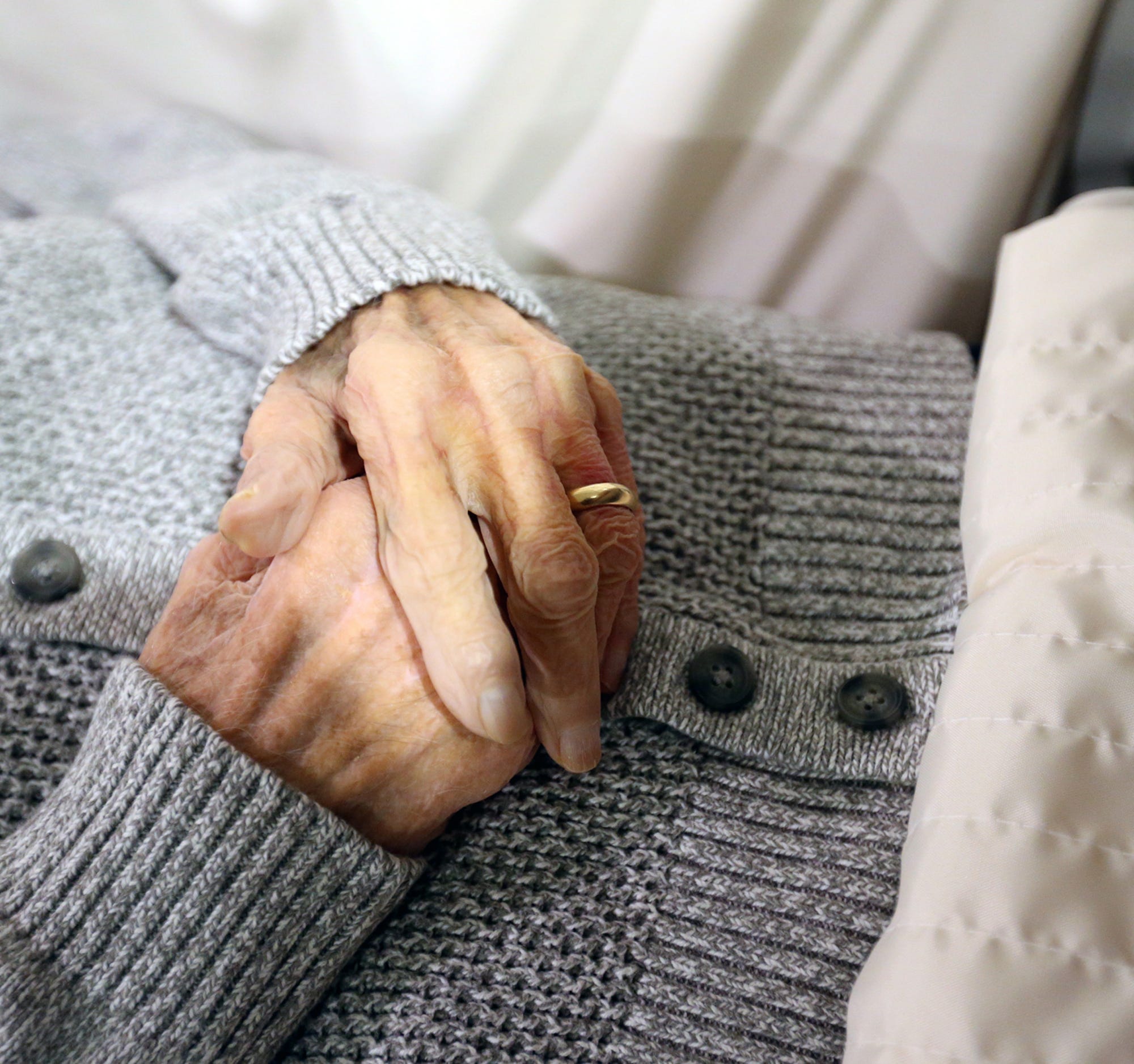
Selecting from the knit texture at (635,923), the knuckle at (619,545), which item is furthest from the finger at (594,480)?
the knit texture at (635,923)

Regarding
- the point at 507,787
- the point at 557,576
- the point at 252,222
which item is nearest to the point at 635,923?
the point at 507,787

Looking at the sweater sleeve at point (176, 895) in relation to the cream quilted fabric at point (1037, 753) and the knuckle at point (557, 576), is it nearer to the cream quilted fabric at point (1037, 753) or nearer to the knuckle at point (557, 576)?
the knuckle at point (557, 576)

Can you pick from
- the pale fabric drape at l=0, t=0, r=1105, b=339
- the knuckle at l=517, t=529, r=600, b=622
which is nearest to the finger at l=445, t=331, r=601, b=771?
the knuckle at l=517, t=529, r=600, b=622

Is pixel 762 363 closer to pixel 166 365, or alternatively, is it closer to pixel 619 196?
pixel 619 196

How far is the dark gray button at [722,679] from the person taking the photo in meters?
0.67

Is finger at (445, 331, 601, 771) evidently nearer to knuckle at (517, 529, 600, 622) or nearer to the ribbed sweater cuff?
knuckle at (517, 529, 600, 622)

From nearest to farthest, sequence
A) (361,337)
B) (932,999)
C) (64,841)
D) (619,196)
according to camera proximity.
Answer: (932,999), (64,841), (361,337), (619,196)

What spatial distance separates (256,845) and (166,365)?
43 cm

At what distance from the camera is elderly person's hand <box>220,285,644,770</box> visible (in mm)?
574

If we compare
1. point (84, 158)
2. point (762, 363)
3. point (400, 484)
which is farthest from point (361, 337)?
point (84, 158)

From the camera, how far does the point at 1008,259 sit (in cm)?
79

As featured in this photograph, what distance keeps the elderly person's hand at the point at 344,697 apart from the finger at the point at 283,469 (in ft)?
0.10

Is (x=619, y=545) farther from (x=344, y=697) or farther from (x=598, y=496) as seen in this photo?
(x=344, y=697)

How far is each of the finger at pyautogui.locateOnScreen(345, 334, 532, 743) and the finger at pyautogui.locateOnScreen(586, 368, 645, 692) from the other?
108 mm
